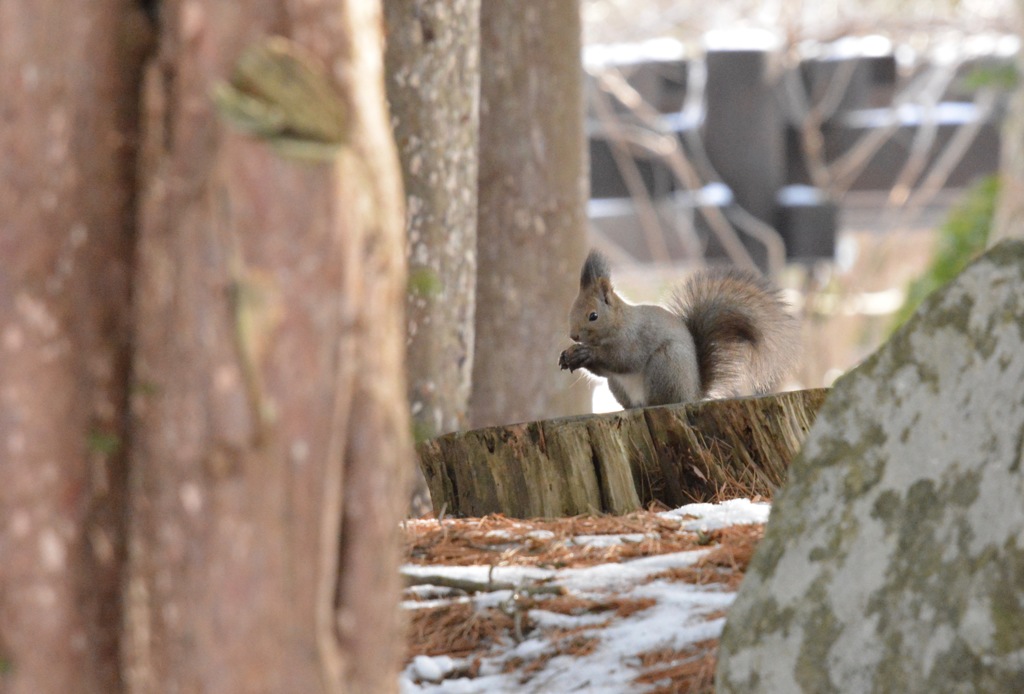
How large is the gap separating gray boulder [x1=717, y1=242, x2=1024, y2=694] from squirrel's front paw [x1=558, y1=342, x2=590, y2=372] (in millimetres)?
1603

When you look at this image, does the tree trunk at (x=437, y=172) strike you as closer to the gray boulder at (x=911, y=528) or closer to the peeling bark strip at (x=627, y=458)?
the peeling bark strip at (x=627, y=458)

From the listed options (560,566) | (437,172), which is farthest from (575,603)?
(437,172)

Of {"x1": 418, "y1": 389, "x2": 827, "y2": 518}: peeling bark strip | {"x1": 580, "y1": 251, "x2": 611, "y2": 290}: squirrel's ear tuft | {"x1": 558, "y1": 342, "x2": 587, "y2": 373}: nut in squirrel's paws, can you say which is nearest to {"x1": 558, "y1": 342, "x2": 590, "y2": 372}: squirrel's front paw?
{"x1": 558, "y1": 342, "x2": 587, "y2": 373}: nut in squirrel's paws

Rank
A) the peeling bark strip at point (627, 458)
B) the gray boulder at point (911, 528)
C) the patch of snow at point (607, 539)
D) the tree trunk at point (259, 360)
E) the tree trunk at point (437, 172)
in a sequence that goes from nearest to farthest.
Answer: the tree trunk at point (259, 360), the gray boulder at point (911, 528), the patch of snow at point (607, 539), the peeling bark strip at point (627, 458), the tree trunk at point (437, 172)

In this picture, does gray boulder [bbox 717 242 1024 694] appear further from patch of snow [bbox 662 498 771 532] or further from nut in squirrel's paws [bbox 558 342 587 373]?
nut in squirrel's paws [bbox 558 342 587 373]

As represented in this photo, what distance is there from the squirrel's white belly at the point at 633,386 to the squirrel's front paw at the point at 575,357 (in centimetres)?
20

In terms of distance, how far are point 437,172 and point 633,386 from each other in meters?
0.84

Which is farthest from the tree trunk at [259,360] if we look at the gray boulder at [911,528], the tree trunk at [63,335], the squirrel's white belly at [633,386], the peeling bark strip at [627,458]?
the squirrel's white belly at [633,386]

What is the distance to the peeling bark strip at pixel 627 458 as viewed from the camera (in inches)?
107

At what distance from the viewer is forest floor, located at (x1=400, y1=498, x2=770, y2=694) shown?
1865 millimetres

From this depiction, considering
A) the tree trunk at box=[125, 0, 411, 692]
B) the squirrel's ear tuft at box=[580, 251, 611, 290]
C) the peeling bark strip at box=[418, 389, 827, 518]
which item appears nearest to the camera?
the tree trunk at box=[125, 0, 411, 692]

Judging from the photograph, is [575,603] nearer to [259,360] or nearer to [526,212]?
[259,360]

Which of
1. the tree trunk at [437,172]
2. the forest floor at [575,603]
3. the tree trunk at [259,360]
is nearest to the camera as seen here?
the tree trunk at [259,360]

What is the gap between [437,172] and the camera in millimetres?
3531
